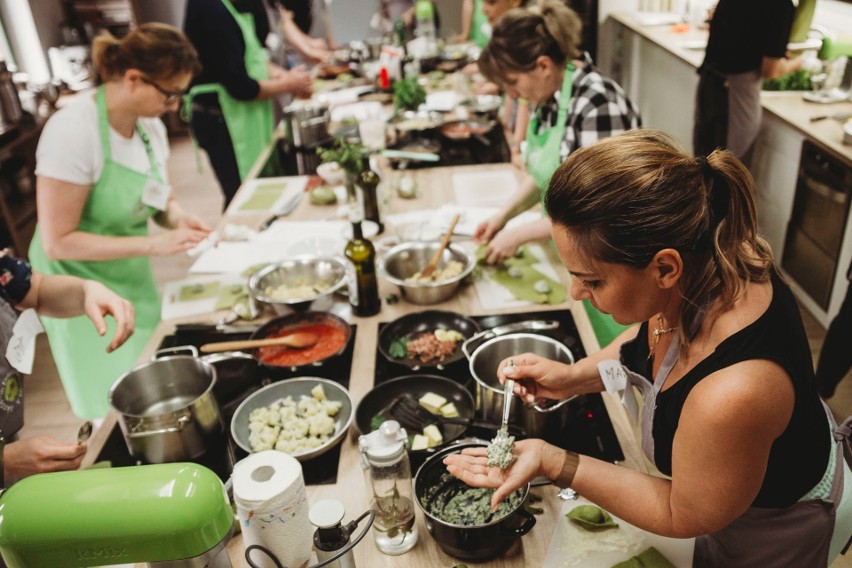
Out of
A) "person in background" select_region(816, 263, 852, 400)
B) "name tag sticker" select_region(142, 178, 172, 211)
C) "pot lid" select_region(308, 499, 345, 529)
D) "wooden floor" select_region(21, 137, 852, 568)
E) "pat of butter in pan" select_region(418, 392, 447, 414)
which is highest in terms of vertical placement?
"name tag sticker" select_region(142, 178, 172, 211)

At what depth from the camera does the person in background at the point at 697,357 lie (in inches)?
41.7

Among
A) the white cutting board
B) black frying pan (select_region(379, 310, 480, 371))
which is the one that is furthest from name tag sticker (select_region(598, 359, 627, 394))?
black frying pan (select_region(379, 310, 480, 371))

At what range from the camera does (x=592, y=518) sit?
1.32m

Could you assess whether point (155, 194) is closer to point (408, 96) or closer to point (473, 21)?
point (408, 96)

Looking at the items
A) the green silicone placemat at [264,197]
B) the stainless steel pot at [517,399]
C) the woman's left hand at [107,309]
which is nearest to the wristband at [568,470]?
the stainless steel pot at [517,399]

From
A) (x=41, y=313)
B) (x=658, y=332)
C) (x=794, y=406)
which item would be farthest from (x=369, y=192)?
(x=794, y=406)

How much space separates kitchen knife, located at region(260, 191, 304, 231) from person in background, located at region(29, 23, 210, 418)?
29cm

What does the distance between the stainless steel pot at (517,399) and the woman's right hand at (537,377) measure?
24 mm

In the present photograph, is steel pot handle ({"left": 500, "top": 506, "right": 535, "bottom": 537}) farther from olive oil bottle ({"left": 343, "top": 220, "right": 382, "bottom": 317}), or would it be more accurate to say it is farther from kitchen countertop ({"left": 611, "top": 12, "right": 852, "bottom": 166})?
kitchen countertop ({"left": 611, "top": 12, "right": 852, "bottom": 166})

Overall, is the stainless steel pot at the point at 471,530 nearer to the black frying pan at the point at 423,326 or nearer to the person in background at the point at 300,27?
the black frying pan at the point at 423,326

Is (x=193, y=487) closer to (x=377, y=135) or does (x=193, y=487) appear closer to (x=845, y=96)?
(x=377, y=135)

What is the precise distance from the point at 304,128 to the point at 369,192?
1206mm

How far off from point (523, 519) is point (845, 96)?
3778mm

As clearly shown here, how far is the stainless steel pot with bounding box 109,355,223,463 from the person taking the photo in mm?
1497
